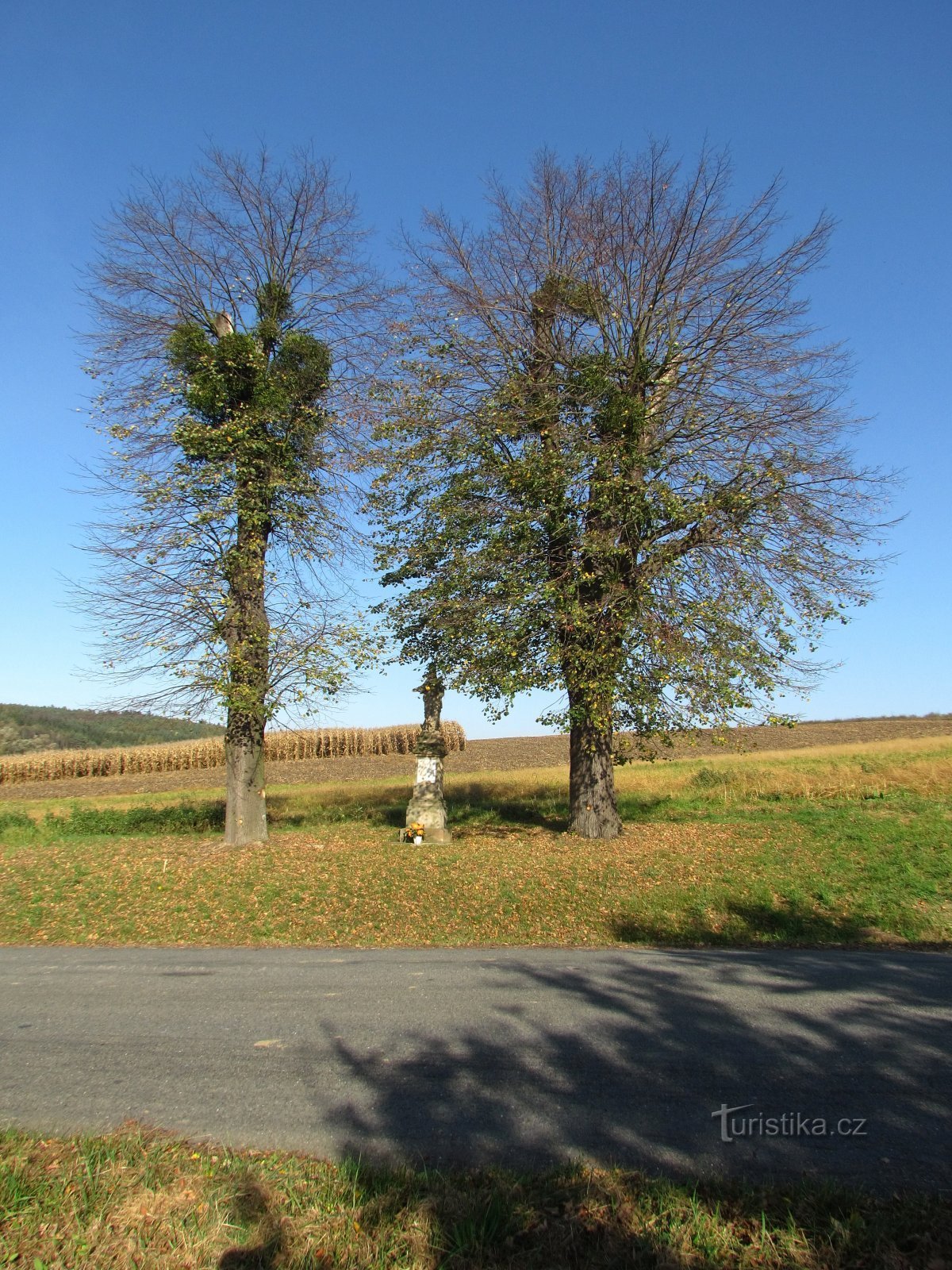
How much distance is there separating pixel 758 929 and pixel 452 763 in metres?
34.7

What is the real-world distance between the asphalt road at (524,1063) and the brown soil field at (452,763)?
27.6 meters

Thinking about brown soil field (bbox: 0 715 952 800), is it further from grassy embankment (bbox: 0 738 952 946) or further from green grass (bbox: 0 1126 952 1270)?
green grass (bbox: 0 1126 952 1270)

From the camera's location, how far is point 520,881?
45.3 feet

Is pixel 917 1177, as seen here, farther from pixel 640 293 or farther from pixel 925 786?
pixel 925 786

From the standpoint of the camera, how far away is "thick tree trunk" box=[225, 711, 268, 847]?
17031mm

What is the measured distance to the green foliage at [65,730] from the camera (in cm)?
8794

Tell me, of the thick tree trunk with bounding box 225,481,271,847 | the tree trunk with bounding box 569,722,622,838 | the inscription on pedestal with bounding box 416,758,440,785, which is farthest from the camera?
the inscription on pedestal with bounding box 416,758,440,785

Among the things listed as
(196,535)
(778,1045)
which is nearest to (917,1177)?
(778,1045)

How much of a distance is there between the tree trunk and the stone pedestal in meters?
2.65

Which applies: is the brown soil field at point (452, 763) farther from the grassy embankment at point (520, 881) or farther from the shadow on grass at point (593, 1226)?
the shadow on grass at point (593, 1226)

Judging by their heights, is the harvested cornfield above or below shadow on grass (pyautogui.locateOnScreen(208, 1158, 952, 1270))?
above

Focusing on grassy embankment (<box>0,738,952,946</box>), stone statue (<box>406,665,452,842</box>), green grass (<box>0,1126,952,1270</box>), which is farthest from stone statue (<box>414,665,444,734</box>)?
green grass (<box>0,1126,952,1270</box>)

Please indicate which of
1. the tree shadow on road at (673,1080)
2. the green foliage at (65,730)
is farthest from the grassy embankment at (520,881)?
the green foliage at (65,730)

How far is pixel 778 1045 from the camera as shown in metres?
5.94
